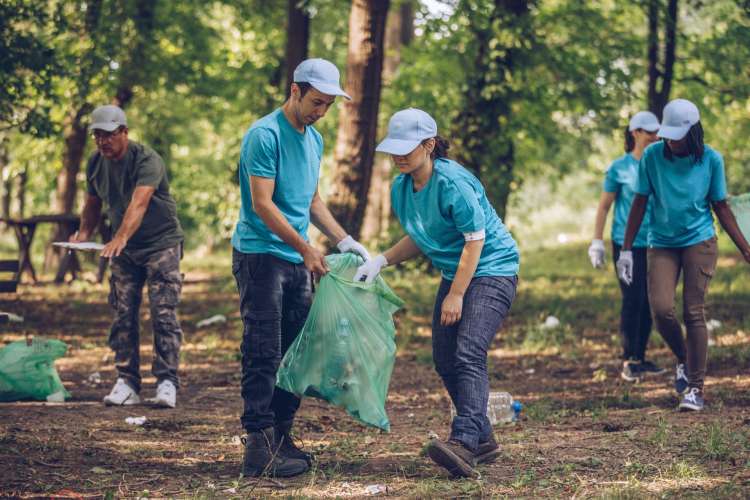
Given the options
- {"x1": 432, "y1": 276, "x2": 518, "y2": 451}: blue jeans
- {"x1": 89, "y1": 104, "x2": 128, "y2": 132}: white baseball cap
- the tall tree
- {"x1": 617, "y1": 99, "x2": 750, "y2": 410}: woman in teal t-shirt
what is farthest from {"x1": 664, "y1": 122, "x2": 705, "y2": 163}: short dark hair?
the tall tree

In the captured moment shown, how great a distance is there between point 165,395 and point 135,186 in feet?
4.57

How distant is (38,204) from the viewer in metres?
33.6

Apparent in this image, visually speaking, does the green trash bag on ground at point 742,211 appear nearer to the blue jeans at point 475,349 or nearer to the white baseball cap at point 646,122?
the white baseball cap at point 646,122

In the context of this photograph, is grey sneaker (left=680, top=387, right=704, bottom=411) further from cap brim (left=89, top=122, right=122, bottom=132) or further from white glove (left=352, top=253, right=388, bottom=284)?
cap brim (left=89, top=122, right=122, bottom=132)

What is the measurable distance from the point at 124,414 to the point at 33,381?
76 centimetres

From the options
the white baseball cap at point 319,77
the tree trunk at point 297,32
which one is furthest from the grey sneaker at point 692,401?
the tree trunk at point 297,32

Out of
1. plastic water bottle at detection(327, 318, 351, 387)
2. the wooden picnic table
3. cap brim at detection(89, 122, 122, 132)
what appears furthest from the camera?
the wooden picnic table

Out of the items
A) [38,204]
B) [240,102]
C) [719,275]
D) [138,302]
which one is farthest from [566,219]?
[138,302]

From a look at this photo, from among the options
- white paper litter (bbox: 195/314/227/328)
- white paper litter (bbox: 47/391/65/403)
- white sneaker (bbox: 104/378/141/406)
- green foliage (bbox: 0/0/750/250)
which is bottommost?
white paper litter (bbox: 195/314/227/328)

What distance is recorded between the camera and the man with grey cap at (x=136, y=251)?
6883 mm

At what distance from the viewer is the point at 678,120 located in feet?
21.1

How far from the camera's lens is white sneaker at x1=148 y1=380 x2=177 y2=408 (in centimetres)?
704

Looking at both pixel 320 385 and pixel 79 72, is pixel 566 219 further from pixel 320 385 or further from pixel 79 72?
pixel 320 385

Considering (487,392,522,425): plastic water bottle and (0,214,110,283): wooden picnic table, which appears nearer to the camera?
(487,392,522,425): plastic water bottle
